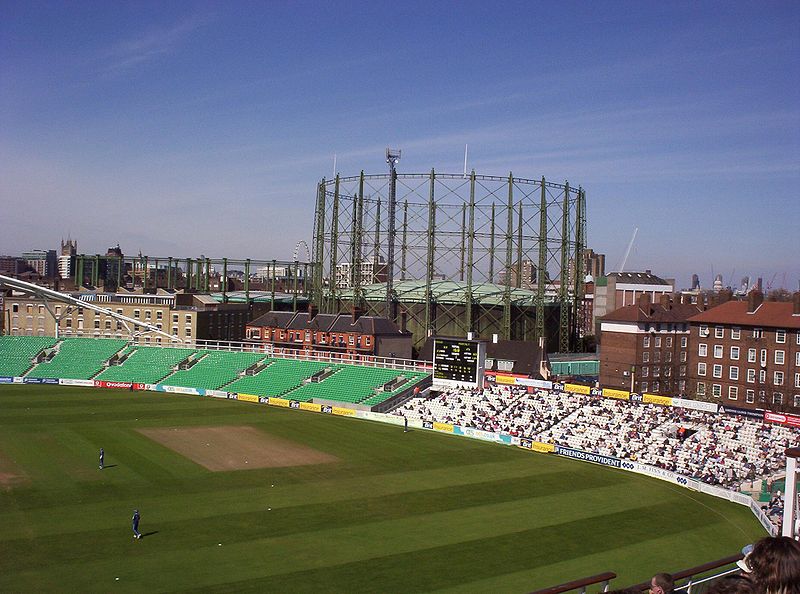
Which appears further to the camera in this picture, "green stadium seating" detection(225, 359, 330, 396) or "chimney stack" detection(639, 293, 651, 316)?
"chimney stack" detection(639, 293, 651, 316)

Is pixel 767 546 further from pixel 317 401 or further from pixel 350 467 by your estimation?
pixel 317 401

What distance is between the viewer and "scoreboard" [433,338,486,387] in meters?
59.4

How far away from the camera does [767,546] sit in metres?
5.35

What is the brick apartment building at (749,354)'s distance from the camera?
5738 centimetres

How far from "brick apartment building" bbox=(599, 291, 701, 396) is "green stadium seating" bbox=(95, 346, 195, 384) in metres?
39.7

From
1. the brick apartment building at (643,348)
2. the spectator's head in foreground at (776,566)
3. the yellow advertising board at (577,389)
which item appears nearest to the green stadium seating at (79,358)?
the yellow advertising board at (577,389)

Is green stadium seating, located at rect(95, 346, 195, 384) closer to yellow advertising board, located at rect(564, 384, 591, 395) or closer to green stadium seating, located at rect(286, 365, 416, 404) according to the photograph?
green stadium seating, located at rect(286, 365, 416, 404)

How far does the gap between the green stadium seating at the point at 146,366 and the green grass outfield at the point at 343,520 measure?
69.8 feet

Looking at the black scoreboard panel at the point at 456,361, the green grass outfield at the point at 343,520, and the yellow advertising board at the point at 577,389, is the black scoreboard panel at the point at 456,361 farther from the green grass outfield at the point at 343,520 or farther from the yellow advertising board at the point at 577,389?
the green grass outfield at the point at 343,520

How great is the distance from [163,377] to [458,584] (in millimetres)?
51606

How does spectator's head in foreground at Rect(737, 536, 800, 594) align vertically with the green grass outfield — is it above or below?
above

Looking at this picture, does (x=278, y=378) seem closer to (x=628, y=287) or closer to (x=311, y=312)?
(x=311, y=312)

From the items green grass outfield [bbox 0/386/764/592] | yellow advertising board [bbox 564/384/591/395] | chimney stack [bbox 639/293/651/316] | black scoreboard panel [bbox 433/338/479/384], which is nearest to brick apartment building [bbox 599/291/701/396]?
chimney stack [bbox 639/293/651/316]

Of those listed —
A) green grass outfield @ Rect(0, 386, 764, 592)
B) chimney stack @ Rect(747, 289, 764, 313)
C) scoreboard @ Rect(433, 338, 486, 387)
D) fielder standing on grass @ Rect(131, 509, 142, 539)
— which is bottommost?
green grass outfield @ Rect(0, 386, 764, 592)
